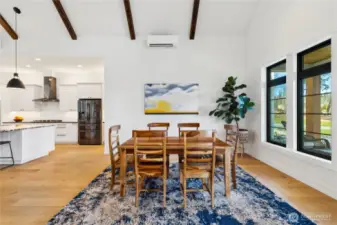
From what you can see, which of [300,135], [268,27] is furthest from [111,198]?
[268,27]

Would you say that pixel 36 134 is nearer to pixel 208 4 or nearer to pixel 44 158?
pixel 44 158

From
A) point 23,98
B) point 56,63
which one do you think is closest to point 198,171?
point 56,63

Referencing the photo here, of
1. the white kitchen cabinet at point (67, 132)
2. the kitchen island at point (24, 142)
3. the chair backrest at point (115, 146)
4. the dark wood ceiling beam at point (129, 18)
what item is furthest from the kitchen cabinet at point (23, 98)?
the chair backrest at point (115, 146)

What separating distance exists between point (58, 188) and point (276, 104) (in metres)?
4.51

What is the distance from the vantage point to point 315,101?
10.9 feet

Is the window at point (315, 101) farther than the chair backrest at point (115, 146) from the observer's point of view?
Yes

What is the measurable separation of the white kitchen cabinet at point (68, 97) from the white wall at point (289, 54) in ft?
20.1

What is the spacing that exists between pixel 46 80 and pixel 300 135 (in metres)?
8.18

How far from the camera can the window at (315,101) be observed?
3049mm

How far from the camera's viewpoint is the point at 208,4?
4.81 m

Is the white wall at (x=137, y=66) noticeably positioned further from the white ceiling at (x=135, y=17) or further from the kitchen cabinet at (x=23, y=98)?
the kitchen cabinet at (x=23, y=98)

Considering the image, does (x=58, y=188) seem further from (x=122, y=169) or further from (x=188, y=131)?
(x=188, y=131)

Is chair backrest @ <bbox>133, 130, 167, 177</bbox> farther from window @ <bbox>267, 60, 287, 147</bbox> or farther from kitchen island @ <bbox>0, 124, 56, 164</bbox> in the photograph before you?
kitchen island @ <bbox>0, 124, 56, 164</bbox>

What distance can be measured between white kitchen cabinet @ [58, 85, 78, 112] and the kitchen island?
2316 millimetres
